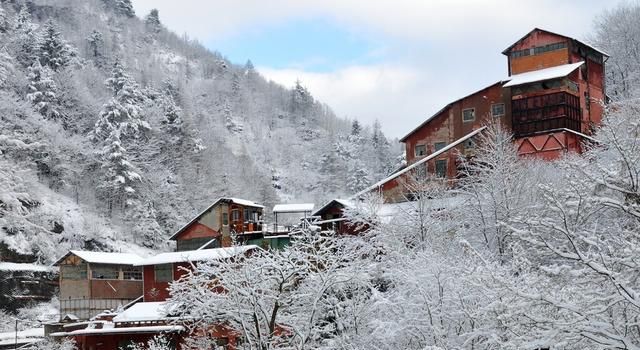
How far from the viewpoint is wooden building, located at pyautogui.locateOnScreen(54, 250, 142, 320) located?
167 feet

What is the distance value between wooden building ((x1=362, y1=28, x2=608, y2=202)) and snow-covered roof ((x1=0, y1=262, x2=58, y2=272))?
82.7 ft

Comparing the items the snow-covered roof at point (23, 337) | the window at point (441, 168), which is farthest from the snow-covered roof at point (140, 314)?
the window at point (441, 168)

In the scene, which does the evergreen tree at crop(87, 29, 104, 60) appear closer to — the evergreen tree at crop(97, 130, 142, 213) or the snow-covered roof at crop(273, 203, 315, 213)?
the evergreen tree at crop(97, 130, 142, 213)

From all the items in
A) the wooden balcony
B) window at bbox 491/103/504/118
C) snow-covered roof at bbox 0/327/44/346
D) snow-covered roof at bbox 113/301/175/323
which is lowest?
snow-covered roof at bbox 0/327/44/346

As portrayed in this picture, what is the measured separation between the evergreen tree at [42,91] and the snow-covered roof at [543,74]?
5036cm

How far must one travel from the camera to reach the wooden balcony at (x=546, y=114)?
152 ft

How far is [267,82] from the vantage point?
18350cm

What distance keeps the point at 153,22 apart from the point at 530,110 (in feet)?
464

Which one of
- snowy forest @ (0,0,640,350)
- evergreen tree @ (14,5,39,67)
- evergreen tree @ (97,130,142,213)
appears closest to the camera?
snowy forest @ (0,0,640,350)

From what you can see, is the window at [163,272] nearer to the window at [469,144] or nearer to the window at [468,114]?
the window at [469,144]

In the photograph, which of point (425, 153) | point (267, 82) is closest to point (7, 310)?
point (425, 153)

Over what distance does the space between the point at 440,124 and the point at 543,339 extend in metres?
46.1

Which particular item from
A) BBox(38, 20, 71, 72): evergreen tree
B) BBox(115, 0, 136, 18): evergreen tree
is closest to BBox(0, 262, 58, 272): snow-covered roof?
BBox(38, 20, 71, 72): evergreen tree

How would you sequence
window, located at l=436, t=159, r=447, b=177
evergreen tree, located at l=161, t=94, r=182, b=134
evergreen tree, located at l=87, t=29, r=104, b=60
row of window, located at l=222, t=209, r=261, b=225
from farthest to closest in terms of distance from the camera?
evergreen tree, located at l=87, t=29, r=104, b=60 < evergreen tree, located at l=161, t=94, r=182, b=134 < row of window, located at l=222, t=209, r=261, b=225 < window, located at l=436, t=159, r=447, b=177
